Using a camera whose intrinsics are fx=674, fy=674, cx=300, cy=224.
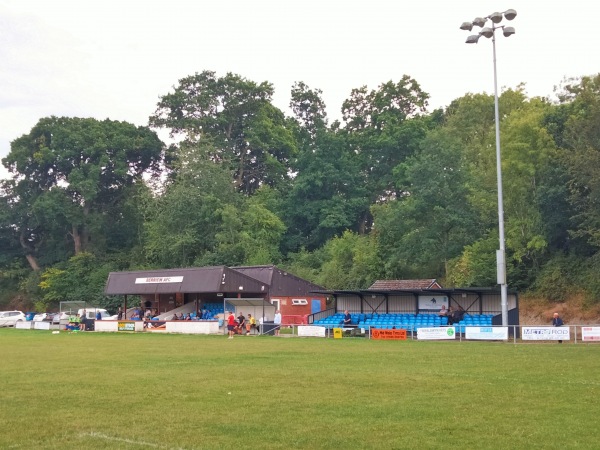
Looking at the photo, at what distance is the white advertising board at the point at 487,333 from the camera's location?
33359 mm

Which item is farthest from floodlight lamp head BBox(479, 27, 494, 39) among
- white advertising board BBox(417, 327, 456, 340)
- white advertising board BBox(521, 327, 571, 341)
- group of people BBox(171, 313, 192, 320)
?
group of people BBox(171, 313, 192, 320)

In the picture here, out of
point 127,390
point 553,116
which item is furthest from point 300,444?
point 553,116

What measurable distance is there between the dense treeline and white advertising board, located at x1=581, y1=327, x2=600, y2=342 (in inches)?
694

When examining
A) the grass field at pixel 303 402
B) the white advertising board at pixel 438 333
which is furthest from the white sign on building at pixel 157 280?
the grass field at pixel 303 402

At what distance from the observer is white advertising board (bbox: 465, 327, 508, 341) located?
109 ft

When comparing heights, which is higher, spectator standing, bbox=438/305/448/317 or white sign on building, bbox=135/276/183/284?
white sign on building, bbox=135/276/183/284

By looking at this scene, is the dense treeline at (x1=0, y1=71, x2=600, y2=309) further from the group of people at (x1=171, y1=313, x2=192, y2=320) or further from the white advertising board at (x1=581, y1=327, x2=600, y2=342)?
the white advertising board at (x1=581, y1=327, x2=600, y2=342)

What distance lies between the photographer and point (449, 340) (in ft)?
116

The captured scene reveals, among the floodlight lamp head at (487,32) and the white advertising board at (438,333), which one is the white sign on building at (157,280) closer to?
the white advertising board at (438,333)

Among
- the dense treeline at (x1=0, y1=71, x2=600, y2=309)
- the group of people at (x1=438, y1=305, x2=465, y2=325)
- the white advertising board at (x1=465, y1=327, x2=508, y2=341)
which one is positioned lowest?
the white advertising board at (x1=465, y1=327, x2=508, y2=341)

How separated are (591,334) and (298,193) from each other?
169 ft

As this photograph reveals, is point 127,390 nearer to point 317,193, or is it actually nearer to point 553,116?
point 553,116

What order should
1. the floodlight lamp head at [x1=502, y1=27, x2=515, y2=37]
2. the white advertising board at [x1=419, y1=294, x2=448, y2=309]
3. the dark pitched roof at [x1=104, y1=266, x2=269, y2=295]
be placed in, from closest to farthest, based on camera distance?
the floodlight lamp head at [x1=502, y1=27, x2=515, y2=37], the white advertising board at [x1=419, y1=294, x2=448, y2=309], the dark pitched roof at [x1=104, y1=266, x2=269, y2=295]

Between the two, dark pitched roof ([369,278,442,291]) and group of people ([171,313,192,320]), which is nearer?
dark pitched roof ([369,278,442,291])
